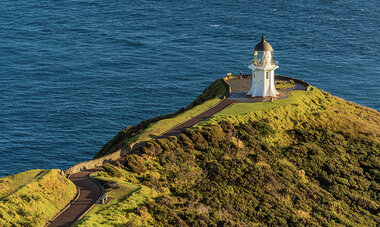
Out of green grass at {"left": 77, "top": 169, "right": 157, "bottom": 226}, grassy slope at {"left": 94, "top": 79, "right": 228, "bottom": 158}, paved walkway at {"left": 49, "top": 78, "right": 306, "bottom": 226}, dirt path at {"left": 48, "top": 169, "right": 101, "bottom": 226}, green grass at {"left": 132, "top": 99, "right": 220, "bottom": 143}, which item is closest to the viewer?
green grass at {"left": 77, "top": 169, "right": 157, "bottom": 226}

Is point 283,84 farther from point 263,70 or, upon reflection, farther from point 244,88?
point 263,70

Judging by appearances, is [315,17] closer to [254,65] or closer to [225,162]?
[254,65]

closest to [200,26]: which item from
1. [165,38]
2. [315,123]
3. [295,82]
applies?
[165,38]

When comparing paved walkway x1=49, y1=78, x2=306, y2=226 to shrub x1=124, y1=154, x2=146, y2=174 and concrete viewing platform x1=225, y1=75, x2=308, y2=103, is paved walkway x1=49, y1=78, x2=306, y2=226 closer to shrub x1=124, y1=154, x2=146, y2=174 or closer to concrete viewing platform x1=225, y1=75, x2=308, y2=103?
concrete viewing platform x1=225, y1=75, x2=308, y2=103

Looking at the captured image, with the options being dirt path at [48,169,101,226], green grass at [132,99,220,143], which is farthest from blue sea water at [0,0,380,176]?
dirt path at [48,169,101,226]

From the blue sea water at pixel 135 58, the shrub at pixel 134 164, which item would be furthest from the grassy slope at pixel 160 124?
the blue sea water at pixel 135 58
